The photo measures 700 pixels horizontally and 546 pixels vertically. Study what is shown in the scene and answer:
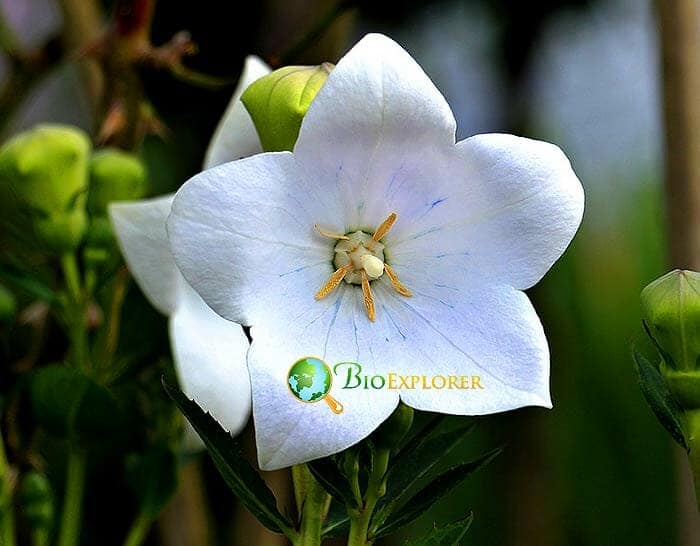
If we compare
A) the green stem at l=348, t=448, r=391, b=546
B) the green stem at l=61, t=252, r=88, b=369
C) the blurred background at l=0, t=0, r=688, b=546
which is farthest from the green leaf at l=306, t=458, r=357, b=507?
the blurred background at l=0, t=0, r=688, b=546

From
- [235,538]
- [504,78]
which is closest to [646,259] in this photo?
[504,78]

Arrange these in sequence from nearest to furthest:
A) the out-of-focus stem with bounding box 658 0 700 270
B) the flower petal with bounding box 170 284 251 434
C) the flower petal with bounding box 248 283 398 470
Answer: the flower petal with bounding box 248 283 398 470, the flower petal with bounding box 170 284 251 434, the out-of-focus stem with bounding box 658 0 700 270

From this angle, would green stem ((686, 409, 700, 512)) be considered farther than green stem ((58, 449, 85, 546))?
No

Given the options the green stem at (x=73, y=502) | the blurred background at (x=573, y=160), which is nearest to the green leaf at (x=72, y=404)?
the green stem at (x=73, y=502)

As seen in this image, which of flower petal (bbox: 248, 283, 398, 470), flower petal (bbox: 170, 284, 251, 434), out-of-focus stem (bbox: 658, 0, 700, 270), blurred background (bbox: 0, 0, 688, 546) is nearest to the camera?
flower petal (bbox: 248, 283, 398, 470)

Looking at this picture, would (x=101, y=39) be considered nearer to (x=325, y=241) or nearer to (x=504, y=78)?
(x=325, y=241)

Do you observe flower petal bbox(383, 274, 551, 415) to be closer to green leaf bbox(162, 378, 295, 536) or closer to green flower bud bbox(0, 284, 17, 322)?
green leaf bbox(162, 378, 295, 536)

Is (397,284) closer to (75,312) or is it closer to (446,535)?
(446,535)
